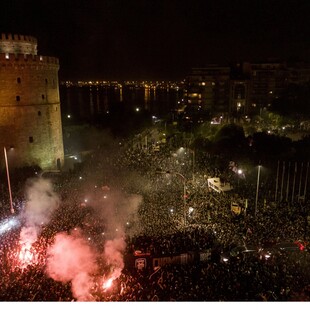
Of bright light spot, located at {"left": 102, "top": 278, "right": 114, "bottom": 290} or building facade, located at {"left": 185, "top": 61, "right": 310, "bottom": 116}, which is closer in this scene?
bright light spot, located at {"left": 102, "top": 278, "right": 114, "bottom": 290}

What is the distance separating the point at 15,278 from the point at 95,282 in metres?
2.63

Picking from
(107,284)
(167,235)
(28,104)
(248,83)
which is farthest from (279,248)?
(248,83)

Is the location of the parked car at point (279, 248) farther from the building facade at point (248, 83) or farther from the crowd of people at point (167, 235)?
the building facade at point (248, 83)

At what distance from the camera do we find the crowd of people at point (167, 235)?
10.3 meters

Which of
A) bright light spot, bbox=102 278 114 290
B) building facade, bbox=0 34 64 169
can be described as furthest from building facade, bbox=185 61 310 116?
bright light spot, bbox=102 278 114 290

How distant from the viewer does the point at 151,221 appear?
15.5m

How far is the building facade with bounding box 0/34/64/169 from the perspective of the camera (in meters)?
25.0

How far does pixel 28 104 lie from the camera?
2619cm

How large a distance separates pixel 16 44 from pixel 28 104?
5288mm

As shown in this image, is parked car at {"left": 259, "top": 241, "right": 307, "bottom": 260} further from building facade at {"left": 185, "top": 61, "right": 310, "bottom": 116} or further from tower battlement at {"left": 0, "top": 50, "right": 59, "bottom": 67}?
building facade at {"left": 185, "top": 61, "right": 310, "bottom": 116}

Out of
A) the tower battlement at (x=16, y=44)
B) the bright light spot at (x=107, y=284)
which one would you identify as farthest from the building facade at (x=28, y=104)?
the bright light spot at (x=107, y=284)

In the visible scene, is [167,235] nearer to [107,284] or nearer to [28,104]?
[107,284]

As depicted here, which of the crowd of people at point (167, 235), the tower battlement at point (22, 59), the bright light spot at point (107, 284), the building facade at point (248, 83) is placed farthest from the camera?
the building facade at point (248, 83)

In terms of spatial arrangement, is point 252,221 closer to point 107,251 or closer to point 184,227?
point 184,227
